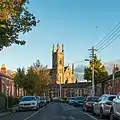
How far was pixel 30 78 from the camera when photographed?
73750 mm

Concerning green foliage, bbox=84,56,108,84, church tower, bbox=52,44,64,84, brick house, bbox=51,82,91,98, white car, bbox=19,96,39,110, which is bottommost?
white car, bbox=19,96,39,110

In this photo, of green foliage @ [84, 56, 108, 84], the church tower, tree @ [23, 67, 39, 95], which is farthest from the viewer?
the church tower

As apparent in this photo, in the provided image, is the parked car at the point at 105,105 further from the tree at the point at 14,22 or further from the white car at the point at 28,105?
the white car at the point at 28,105

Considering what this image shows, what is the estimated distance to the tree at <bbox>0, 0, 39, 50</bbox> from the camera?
19.0 meters

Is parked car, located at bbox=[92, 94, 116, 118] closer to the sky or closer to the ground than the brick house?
closer to the ground

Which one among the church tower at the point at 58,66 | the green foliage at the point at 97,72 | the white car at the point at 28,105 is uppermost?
the church tower at the point at 58,66

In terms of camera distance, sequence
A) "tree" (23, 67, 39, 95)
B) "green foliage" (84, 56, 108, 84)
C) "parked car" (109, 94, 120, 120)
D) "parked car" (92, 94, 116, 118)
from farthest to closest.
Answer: "green foliage" (84, 56, 108, 84) < "tree" (23, 67, 39, 95) < "parked car" (92, 94, 116, 118) < "parked car" (109, 94, 120, 120)

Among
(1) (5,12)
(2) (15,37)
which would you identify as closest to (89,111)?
(2) (15,37)

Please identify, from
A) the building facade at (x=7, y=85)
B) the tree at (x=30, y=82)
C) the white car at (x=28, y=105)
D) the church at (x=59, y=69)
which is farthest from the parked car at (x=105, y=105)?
the church at (x=59, y=69)

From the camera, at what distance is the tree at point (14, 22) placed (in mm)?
19000

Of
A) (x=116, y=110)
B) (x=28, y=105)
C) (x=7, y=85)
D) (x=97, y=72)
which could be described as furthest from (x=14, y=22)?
(x=97, y=72)

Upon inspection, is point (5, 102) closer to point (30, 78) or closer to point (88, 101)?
point (88, 101)

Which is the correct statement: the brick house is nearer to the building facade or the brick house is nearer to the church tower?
the church tower

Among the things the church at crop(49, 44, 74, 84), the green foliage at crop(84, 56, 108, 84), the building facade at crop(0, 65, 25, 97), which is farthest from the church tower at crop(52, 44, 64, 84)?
the green foliage at crop(84, 56, 108, 84)
